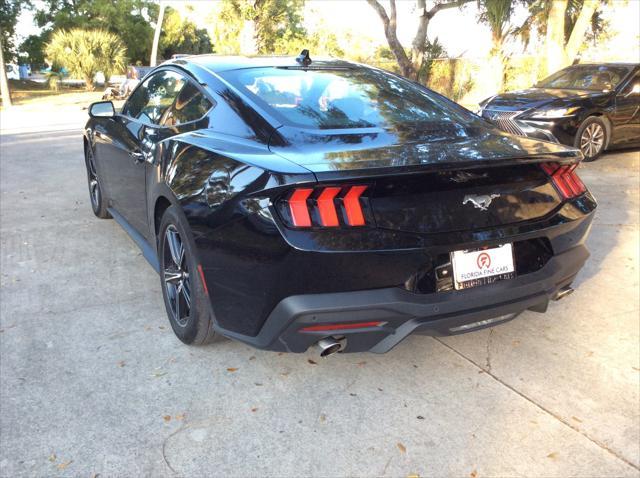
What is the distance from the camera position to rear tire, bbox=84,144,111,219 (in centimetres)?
530

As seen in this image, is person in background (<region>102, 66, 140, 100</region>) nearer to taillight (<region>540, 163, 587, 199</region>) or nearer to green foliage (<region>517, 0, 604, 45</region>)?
green foliage (<region>517, 0, 604, 45</region>)

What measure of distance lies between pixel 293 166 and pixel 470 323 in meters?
1.06

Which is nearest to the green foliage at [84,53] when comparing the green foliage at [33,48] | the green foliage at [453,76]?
the green foliage at [33,48]

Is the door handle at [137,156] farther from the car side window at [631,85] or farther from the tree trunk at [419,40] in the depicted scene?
the tree trunk at [419,40]

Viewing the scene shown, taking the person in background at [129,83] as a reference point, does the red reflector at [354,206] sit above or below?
below

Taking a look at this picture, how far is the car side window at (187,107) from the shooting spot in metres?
3.24

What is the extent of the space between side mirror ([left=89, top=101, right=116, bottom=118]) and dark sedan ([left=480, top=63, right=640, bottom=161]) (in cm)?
579

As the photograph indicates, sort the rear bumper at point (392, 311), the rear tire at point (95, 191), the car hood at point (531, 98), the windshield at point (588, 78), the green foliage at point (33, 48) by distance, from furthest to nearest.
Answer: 1. the green foliage at point (33, 48)
2. the windshield at point (588, 78)
3. the car hood at point (531, 98)
4. the rear tire at point (95, 191)
5. the rear bumper at point (392, 311)

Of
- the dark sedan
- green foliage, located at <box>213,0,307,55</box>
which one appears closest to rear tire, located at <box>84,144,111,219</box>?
the dark sedan

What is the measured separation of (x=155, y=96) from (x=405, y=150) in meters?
2.24

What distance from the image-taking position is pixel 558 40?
44.6 feet

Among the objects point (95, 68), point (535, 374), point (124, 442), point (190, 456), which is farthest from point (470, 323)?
point (95, 68)

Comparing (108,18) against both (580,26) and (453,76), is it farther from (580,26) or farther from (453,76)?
(580,26)

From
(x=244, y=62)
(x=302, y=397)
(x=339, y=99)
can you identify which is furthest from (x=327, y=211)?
(x=244, y=62)
